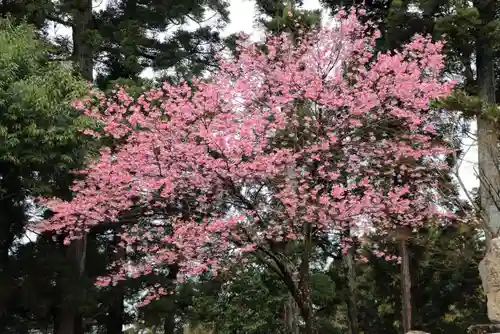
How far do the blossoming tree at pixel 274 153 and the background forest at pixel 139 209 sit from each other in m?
0.90

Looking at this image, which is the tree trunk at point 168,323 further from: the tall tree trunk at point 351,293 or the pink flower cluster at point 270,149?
the tall tree trunk at point 351,293

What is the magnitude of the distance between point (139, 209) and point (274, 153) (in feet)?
10.3

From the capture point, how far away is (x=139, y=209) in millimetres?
9492

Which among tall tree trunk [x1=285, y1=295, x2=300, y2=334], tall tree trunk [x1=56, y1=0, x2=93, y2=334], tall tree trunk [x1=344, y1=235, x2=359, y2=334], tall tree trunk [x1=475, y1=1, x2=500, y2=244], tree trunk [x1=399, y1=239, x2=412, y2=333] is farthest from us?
tall tree trunk [x1=344, y1=235, x2=359, y2=334]

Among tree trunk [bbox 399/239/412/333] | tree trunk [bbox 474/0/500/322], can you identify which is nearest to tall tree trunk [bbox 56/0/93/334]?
tree trunk [bbox 399/239/412/333]

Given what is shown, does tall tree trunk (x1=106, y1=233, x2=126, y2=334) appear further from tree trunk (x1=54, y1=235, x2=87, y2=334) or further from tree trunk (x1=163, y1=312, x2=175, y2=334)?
tree trunk (x1=163, y1=312, x2=175, y2=334)

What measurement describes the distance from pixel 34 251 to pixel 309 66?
23.0 ft

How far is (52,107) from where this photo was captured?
8.18 metres

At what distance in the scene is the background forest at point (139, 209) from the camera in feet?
27.7

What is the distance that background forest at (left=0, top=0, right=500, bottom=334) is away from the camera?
845cm

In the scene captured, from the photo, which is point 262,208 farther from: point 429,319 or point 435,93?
point 429,319

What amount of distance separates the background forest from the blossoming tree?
90 centimetres

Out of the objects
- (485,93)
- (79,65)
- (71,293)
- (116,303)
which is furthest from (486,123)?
(116,303)

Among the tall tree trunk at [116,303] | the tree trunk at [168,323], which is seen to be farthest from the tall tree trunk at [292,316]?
the tall tree trunk at [116,303]
